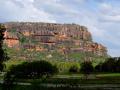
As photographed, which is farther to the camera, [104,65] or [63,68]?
[63,68]

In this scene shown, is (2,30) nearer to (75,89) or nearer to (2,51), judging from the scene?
(2,51)

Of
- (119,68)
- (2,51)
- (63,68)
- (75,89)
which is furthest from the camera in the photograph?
(63,68)

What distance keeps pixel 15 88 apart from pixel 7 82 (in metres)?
0.97

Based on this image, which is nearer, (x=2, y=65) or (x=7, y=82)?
(x=7, y=82)

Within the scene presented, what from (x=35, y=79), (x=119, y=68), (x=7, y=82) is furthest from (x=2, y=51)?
(x=119, y=68)

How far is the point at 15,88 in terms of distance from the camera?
23.0 m

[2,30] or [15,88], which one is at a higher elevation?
[2,30]

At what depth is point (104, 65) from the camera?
488 ft

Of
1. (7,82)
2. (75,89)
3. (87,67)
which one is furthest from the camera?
(87,67)

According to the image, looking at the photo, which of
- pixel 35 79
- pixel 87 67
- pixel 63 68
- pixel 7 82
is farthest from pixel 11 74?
pixel 63 68

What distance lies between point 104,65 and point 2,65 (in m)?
123

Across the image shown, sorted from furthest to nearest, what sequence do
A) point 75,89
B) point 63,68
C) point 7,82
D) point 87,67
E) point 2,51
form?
point 63,68 → point 87,67 → point 2,51 → point 75,89 → point 7,82

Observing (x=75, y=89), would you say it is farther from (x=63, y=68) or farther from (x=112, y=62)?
(x=63, y=68)

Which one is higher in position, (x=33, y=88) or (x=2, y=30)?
(x=2, y=30)
